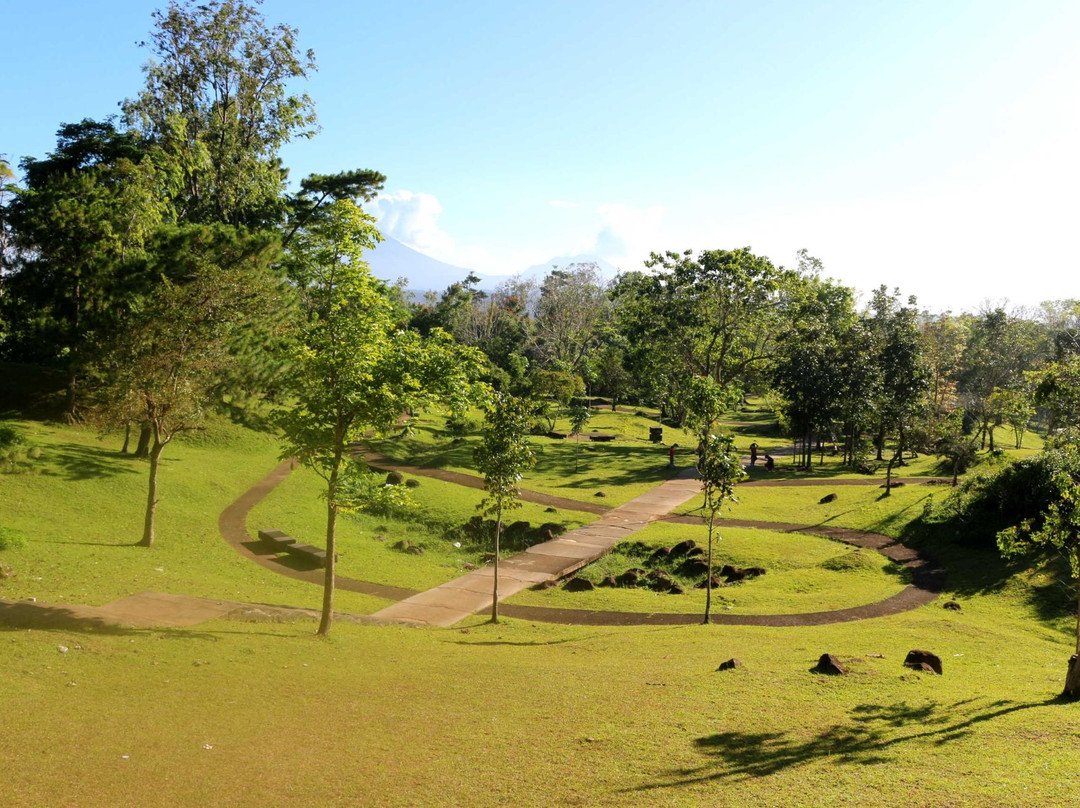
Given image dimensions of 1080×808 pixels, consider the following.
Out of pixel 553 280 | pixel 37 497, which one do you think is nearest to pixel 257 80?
pixel 37 497

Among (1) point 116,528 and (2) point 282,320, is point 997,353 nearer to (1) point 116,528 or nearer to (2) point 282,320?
(2) point 282,320

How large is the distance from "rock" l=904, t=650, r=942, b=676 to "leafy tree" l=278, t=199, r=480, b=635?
34.7ft

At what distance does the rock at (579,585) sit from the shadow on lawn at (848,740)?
1235 centimetres

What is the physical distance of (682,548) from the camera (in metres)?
27.5

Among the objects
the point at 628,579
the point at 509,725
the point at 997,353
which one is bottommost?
the point at 628,579

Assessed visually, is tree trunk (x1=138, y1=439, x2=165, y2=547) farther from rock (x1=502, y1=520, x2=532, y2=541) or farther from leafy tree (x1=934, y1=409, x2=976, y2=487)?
leafy tree (x1=934, y1=409, x2=976, y2=487)

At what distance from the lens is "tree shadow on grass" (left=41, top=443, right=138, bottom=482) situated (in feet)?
95.8

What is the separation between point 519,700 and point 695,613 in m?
10.2

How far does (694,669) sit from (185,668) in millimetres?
9506

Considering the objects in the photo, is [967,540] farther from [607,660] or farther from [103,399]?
[103,399]

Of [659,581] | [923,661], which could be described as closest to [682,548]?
[659,581]

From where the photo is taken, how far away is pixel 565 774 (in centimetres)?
962

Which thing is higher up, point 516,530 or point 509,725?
point 509,725

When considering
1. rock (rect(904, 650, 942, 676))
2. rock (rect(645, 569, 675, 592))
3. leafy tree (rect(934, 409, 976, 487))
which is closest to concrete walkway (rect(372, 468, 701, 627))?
rock (rect(645, 569, 675, 592))
